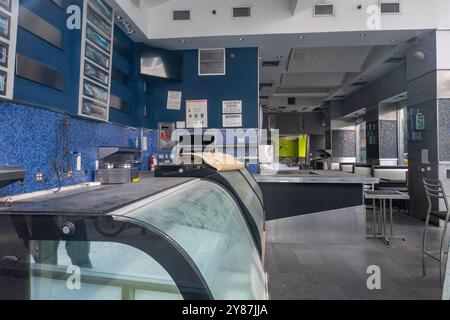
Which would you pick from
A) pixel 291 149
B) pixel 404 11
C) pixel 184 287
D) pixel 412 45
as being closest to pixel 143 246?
pixel 184 287

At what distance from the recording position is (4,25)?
2342mm

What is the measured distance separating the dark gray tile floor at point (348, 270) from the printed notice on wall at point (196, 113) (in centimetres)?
262

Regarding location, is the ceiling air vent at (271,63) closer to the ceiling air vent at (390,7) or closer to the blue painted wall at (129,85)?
the ceiling air vent at (390,7)

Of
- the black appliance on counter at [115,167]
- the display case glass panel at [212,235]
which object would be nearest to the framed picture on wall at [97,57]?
the black appliance on counter at [115,167]

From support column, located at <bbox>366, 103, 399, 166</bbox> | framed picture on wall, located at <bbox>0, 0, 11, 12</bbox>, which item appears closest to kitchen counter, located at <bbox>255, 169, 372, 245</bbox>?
framed picture on wall, located at <bbox>0, 0, 11, 12</bbox>

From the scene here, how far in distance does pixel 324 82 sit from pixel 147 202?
948cm

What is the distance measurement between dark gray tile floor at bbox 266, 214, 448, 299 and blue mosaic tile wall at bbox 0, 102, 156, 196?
2317mm

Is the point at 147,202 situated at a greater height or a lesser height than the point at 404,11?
lesser

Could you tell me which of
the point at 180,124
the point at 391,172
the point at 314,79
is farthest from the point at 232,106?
the point at 314,79

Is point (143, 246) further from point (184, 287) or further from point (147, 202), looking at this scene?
point (147, 202)

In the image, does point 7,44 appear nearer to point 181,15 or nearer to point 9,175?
point 9,175

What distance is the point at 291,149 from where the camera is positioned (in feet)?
51.3

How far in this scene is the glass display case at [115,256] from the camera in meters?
0.82

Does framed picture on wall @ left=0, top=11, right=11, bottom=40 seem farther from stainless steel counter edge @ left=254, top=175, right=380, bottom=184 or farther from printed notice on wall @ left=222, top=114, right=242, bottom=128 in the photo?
printed notice on wall @ left=222, top=114, right=242, bottom=128
